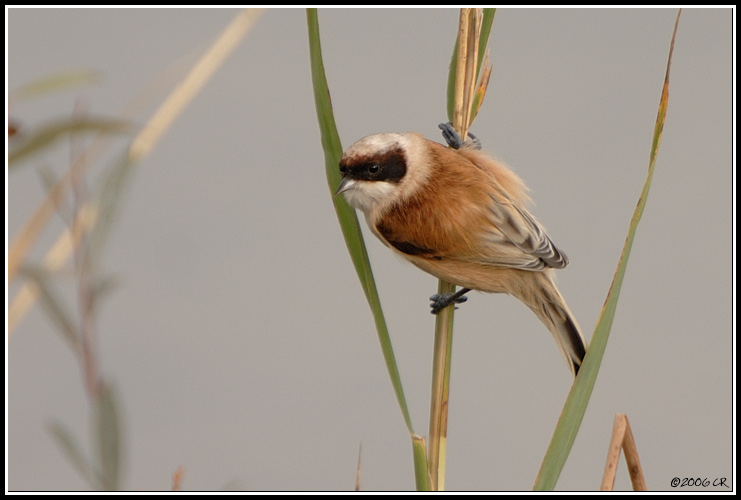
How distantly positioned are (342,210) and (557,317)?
19.3 inches

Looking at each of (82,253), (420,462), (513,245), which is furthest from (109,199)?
(513,245)

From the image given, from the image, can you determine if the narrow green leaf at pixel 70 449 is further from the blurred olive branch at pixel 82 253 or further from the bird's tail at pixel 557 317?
the bird's tail at pixel 557 317

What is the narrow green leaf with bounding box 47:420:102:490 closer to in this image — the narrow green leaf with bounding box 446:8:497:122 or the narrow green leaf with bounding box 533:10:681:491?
the narrow green leaf with bounding box 533:10:681:491

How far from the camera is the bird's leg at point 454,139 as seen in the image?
125 centimetres

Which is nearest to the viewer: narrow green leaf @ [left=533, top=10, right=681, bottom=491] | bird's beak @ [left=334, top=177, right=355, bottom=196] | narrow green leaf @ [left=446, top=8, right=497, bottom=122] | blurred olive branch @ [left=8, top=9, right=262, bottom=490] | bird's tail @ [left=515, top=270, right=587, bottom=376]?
blurred olive branch @ [left=8, top=9, right=262, bottom=490]

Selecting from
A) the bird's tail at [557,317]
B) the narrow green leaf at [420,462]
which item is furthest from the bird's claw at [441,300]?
the narrow green leaf at [420,462]

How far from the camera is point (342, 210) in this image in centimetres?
109

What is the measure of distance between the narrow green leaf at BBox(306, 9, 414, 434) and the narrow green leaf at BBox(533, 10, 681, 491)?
0.19 m

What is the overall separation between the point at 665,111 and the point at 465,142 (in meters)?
0.41

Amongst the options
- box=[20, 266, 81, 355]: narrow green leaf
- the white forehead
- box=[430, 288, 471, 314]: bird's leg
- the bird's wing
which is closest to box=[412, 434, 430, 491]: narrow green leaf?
box=[430, 288, 471, 314]: bird's leg

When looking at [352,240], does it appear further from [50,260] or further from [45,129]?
[45,129]

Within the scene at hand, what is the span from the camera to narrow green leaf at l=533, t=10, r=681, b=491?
90 centimetres

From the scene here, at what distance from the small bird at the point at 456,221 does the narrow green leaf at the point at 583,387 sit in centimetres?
32

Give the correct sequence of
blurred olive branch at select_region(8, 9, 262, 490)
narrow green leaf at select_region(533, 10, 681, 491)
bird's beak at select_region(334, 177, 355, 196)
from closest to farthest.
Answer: blurred olive branch at select_region(8, 9, 262, 490) < narrow green leaf at select_region(533, 10, 681, 491) < bird's beak at select_region(334, 177, 355, 196)
